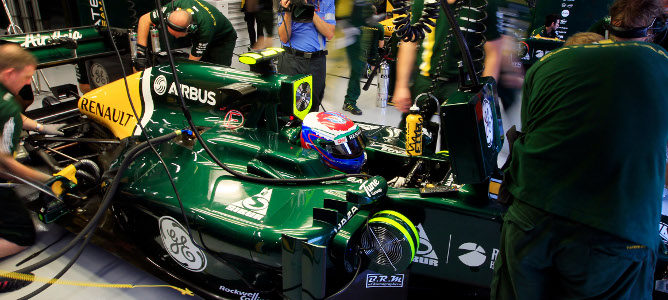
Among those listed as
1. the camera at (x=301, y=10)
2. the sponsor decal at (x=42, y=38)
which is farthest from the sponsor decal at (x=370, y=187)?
the sponsor decal at (x=42, y=38)

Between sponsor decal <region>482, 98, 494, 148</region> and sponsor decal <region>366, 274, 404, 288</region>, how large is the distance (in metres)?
0.77

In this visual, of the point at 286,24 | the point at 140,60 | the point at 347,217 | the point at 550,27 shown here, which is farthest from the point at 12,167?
the point at 550,27

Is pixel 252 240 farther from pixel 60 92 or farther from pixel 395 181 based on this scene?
pixel 60 92

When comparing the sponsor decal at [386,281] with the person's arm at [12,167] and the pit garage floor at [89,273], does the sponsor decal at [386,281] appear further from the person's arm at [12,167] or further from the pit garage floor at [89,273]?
the person's arm at [12,167]

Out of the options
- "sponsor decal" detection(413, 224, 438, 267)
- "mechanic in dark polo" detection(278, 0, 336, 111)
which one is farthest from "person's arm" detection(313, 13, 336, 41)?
"sponsor decal" detection(413, 224, 438, 267)

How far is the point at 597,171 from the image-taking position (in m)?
1.35

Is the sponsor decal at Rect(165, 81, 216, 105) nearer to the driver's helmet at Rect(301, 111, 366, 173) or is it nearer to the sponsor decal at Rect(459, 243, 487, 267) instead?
the driver's helmet at Rect(301, 111, 366, 173)

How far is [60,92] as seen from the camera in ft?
14.2

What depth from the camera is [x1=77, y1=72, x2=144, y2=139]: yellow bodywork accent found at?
313 cm

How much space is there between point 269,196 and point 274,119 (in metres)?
0.67

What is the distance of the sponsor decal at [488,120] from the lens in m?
1.77

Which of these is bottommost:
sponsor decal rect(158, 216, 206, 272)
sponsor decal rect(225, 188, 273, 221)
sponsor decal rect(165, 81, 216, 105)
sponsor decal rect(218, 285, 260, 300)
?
sponsor decal rect(218, 285, 260, 300)

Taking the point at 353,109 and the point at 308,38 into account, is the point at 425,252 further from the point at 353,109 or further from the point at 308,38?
the point at 353,109

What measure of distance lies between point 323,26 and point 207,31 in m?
1.21
